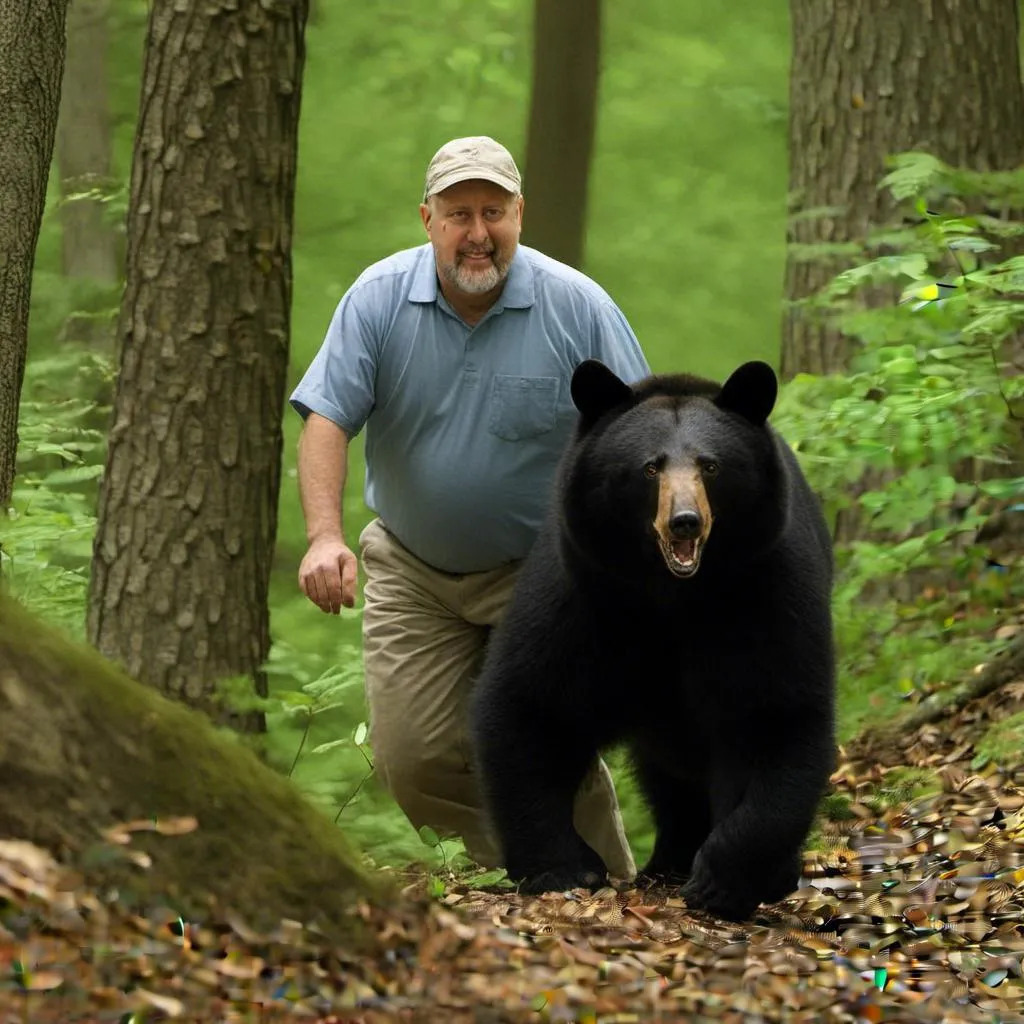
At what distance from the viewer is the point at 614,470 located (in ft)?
15.9

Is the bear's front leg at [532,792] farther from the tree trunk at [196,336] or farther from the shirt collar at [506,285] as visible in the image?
the tree trunk at [196,336]

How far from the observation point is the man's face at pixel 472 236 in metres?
5.66

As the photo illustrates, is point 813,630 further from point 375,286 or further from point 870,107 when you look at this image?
point 870,107

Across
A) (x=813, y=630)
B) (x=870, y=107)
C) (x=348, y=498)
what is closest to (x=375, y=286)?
(x=813, y=630)

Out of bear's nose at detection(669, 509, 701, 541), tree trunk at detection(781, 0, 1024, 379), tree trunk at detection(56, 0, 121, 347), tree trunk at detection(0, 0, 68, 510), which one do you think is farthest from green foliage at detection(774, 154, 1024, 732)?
tree trunk at detection(56, 0, 121, 347)

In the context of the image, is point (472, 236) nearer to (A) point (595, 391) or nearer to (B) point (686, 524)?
(A) point (595, 391)

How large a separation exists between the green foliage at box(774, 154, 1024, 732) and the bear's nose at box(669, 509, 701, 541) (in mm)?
2445

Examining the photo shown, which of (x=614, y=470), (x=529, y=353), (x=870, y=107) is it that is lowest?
(x=614, y=470)

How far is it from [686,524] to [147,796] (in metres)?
1.90

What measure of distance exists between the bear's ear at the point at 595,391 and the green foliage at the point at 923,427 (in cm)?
209

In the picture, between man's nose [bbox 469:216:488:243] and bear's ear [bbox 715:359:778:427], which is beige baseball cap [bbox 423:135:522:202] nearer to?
man's nose [bbox 469:216:488:243]

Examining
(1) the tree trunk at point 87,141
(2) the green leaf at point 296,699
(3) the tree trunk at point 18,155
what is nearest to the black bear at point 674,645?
(2) the green leaf at point 296,699

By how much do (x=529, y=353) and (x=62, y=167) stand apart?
12417 millimetres

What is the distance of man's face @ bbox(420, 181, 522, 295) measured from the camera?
5.66 meters
